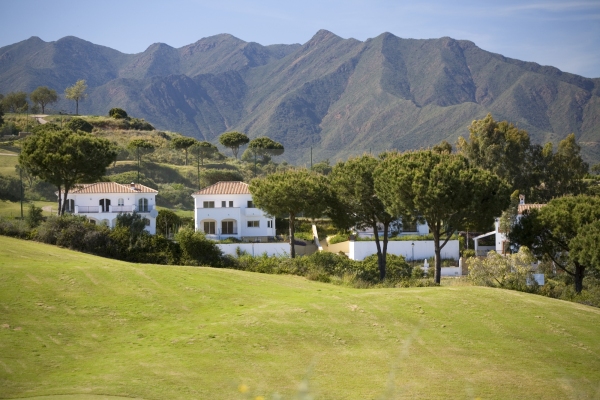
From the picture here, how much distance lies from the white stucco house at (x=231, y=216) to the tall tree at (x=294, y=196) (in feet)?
30.5

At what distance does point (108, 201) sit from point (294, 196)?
19.7m

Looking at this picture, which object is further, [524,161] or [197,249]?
[524,161]

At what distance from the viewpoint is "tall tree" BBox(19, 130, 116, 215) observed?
48031 millimetres

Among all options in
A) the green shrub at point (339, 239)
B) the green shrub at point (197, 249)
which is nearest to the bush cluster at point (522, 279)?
the green shrub at point (197, 249)

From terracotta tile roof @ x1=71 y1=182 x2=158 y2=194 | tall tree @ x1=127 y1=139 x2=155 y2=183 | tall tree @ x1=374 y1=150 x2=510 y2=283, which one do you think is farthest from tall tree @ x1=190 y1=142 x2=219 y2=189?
tall tree @ x1=374 y1=150 x2=510 y2=283

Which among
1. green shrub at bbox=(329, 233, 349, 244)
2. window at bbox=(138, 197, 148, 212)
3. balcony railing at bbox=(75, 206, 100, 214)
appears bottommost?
green shrub at bbox=(329, 233, 349, 244)

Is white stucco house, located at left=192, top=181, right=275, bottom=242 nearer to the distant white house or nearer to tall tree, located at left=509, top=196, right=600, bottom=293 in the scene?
the distant white house

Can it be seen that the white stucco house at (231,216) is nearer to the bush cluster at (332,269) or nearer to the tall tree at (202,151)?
the bush cluster at (332,269)

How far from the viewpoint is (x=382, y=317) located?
22547 mm

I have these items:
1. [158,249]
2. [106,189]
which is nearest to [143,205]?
[106,189]

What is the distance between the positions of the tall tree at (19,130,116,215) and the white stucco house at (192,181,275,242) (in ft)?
31.6

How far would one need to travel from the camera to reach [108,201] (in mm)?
57469

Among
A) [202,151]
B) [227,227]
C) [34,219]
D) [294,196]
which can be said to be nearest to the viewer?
[34,219]

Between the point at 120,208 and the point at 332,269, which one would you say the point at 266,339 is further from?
the point at 120,208
